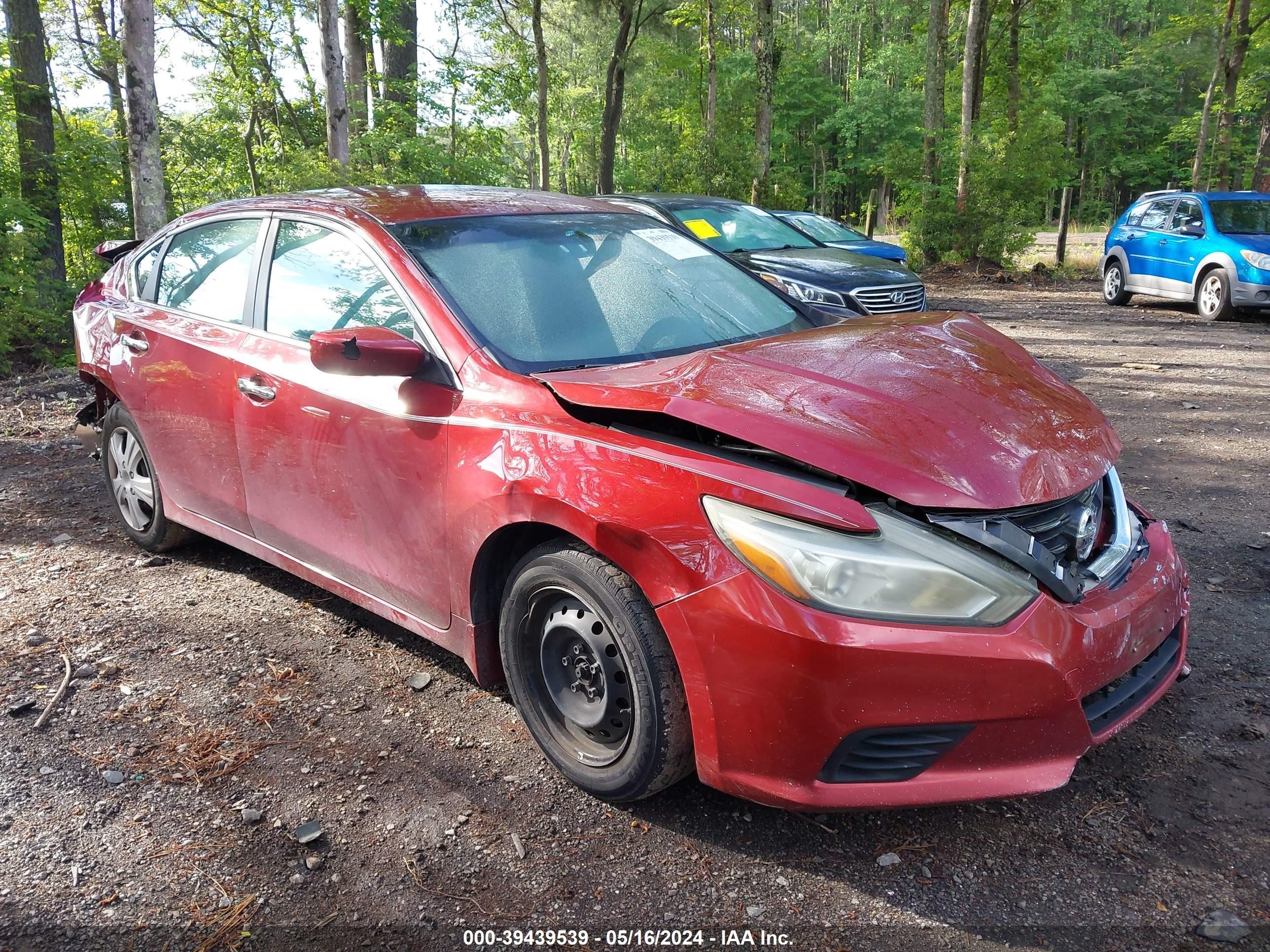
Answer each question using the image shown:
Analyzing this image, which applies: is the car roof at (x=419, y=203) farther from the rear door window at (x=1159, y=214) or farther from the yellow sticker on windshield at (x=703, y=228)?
the rear door window at (x=1159, y=214)

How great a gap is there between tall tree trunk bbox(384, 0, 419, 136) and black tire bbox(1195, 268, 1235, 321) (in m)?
Answer: 13.7

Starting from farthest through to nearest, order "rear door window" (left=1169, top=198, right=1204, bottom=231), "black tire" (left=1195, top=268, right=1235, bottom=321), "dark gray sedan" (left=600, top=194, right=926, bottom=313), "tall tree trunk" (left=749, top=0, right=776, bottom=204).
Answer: "tall tree trunk" (left=749, top=0, right=776, bottom=204) → "rear door window" (left=1169, top=198, right=1204, bottom=231) → "black tire" (left=1195, top=268, right=1235, bottom=321) → "dark gray sedan" (left=600, top=194, right=926, bottom=313)

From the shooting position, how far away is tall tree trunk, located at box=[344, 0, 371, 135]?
1739 centimetres

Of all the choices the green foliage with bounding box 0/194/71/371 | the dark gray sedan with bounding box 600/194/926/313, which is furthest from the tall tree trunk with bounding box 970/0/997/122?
the green foliage with bounding box 0/194/71/371

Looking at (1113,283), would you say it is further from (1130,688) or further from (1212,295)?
(1130,688)

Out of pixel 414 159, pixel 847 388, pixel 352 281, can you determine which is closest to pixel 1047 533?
pixel 847 388

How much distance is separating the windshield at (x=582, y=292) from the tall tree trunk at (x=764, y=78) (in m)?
17.1

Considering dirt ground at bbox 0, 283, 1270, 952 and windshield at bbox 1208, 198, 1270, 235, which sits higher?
windshield at bbox 1208, 198, 1270, 235

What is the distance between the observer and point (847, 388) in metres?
2.52

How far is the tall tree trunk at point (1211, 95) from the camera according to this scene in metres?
18.8

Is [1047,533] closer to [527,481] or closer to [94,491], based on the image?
[527,481]

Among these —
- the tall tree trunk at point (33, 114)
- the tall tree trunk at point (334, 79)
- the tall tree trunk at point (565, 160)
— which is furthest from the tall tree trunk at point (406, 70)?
the tall tree trunk at point (565, 160)

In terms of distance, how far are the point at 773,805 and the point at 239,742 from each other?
5.89 ft

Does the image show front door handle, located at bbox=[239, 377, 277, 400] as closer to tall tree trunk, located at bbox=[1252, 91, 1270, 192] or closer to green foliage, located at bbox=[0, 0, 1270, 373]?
green foliage, located at bbox=[0, 0, 1270, 373]
